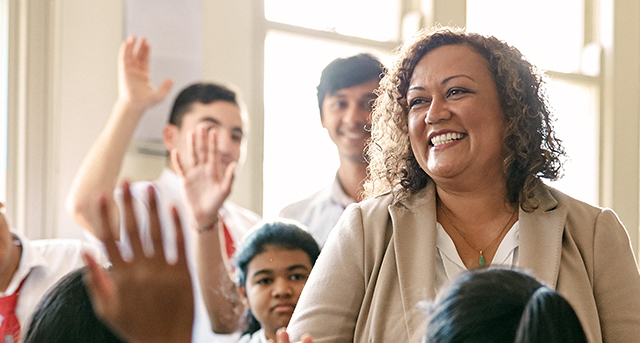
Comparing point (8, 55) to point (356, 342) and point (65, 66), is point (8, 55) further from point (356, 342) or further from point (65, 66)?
point (356, 342)

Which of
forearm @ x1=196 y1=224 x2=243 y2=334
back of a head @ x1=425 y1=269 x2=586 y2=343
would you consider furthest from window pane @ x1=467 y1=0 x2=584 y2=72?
back of a head @ x1=425 y1=269 x2=586 y2=343

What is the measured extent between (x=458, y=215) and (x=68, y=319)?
4.39 feet

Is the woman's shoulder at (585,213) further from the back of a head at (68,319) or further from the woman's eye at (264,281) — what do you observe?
the back of a head at (68,319)

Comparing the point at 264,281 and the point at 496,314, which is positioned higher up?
the point at 496,314

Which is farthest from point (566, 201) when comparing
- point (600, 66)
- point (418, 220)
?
point (600, 66)

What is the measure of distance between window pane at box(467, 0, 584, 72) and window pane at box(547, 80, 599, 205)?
0.25m

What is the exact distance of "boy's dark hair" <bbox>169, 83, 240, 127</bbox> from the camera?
324 centimetres

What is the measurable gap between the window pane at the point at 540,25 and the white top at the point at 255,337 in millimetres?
2948

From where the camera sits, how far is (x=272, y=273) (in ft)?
8.79

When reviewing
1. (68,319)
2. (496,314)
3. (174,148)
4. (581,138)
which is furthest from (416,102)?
(581,138)

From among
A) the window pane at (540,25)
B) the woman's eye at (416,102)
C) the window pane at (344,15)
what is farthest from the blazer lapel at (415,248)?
the window pane at (540,25)

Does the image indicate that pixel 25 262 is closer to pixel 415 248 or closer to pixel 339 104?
pixel 339 104

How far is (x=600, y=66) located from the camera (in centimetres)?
539

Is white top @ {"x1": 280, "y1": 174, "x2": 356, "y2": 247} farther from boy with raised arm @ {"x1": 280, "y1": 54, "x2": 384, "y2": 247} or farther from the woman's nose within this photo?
the woman's nose
